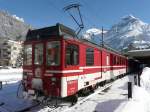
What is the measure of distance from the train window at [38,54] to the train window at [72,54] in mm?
1271

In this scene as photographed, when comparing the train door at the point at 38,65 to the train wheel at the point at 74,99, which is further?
the train wheel at the point at 74,99

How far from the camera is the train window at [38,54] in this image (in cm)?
1091

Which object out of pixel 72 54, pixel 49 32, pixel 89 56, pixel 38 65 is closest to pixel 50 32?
pixel 49 32

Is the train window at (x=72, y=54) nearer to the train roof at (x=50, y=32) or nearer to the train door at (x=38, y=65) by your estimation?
the train roof at (x=50, y=32)

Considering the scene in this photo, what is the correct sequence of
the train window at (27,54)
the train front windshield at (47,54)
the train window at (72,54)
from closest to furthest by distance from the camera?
the train front windshield at (47,54) < the train window at (72,54) < the train window at (27,54)

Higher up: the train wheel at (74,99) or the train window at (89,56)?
the train window at (89,56)

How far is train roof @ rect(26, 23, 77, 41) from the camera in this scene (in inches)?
420

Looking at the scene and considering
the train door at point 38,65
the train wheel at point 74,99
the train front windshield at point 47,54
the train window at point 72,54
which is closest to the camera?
the train front windshield at point 47,54

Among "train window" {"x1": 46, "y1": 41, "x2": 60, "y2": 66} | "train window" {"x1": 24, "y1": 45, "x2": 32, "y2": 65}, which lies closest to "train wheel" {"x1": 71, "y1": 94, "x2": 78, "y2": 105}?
"train window" {"x1": 46, "y1": 41, "x2": 60, "y2": 66}

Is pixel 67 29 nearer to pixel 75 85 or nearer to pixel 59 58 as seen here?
pixel 59 58

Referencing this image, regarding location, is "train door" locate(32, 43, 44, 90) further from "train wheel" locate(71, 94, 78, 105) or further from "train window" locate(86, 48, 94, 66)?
"train window" locate(86, 48, 94, 66)

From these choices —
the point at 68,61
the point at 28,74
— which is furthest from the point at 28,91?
the point at 68,61

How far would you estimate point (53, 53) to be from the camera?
412 inches

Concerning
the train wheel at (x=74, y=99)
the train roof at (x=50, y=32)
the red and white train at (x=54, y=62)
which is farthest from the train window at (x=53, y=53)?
the train wheel at (x=74, y=99)
